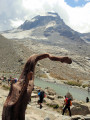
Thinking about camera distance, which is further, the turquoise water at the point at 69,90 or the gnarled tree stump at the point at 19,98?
the turquoise water at the point at 69,90

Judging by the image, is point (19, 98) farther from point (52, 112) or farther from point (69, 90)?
point (69, 90)

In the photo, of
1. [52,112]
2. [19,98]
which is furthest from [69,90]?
[19,98]

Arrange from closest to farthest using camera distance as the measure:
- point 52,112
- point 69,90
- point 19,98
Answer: point 19,98 < point 52,112 < point 69,90

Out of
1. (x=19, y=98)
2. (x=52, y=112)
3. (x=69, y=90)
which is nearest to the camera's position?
(x=19, y=98)

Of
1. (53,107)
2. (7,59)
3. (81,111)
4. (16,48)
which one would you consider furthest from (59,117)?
(16,48)

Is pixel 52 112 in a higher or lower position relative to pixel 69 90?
higher

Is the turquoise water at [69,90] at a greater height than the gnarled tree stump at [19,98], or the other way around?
the gnarled tree stump at [19,98]

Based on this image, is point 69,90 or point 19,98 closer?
point 19,98

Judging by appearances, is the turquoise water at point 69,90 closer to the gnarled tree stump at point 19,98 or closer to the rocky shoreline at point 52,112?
the rocky shoreline at point 52,112

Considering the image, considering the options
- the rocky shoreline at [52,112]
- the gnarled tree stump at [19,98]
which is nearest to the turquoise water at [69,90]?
the rocky shoreline at [52,112]

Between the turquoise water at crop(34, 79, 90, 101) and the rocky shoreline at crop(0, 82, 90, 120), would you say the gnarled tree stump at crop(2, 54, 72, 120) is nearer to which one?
the rocky shoreline at crop(0, 82, 90, 120)

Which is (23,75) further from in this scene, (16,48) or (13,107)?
(16,48)
